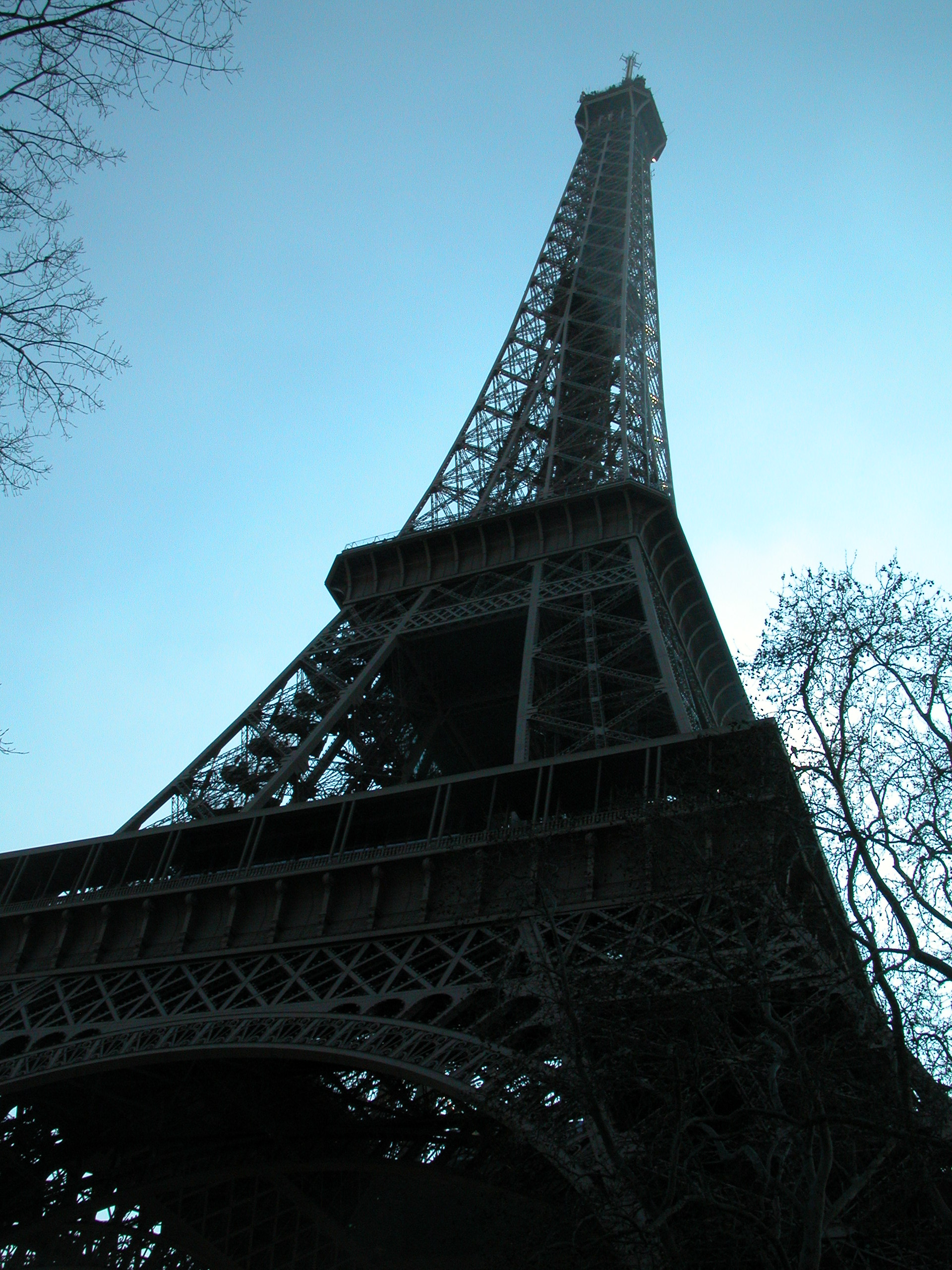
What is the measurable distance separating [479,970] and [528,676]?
10172 millimetres

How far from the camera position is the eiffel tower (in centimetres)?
1184

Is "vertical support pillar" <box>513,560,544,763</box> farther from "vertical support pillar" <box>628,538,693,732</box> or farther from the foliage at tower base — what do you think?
"vertical support pillar" <box>628,538,693,732</box>

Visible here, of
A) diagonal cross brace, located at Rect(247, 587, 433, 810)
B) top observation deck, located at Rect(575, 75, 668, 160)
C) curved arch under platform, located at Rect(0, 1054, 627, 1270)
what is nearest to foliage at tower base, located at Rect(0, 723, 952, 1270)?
curved arch under platform, located at Rect(0, 1054, 627, 1270)

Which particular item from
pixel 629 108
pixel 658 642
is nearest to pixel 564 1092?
pixel 658 642

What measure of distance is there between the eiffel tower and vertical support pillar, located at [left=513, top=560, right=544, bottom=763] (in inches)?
5.4

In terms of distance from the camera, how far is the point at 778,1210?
10.2m

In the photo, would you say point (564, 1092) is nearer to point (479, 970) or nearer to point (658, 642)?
point (479, 970)

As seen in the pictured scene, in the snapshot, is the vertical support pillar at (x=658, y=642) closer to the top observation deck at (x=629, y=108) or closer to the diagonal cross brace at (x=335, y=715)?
the diagonal cross brace at (x=335, y=715)

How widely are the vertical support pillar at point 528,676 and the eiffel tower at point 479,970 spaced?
0.14 meters

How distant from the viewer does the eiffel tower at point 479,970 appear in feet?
38.9

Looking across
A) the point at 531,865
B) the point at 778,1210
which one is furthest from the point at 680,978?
the point at 531,865

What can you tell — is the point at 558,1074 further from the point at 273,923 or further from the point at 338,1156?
the point at 338,1156

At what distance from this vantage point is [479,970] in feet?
59.3

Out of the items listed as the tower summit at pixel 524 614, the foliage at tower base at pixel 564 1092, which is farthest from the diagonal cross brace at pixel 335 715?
the foliage at tower base at pixel 564 1092
